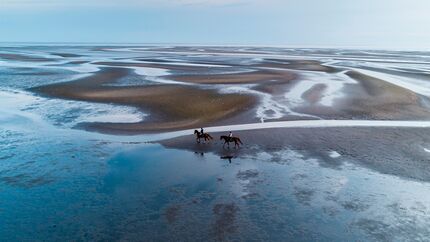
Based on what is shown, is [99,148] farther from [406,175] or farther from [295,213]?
[406,175]

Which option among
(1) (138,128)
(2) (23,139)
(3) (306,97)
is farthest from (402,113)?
(2) (23,139)

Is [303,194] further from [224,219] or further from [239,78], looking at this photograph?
[239,78]

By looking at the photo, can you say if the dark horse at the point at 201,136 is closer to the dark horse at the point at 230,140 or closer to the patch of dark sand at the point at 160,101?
the dark horse at the point at 230,140

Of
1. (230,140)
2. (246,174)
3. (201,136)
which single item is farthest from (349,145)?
(201,136)

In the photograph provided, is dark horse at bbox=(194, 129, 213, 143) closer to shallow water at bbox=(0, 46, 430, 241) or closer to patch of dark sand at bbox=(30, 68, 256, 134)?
shallow water at bbox=(0, 46, 430, 241)

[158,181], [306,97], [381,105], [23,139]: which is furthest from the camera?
[306,97]

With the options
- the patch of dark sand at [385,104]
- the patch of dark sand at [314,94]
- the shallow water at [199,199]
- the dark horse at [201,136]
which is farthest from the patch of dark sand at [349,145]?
the patch of dark sand at [314,94]

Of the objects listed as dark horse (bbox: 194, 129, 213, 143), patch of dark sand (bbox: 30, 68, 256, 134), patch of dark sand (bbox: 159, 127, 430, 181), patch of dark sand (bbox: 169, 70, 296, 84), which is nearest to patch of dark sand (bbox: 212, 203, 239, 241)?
patch of dark sand (bbox: 159, 127, 430, 181)
